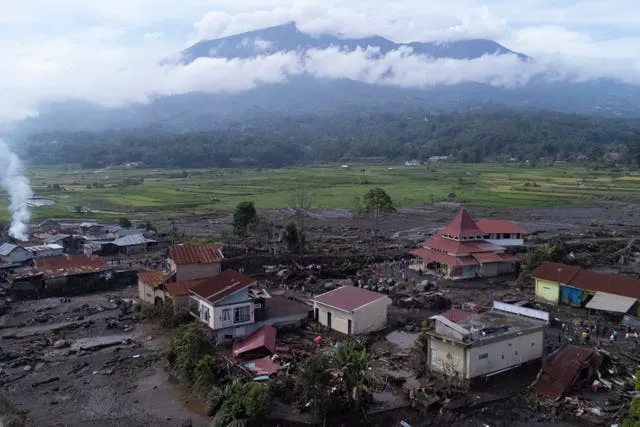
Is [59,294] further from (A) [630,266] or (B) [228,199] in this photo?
(B) [228,199]

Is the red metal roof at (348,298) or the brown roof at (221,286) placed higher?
the brown roof at (221,286)

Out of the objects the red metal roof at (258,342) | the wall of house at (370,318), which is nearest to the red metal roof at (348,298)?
the wall of house at (370,318)

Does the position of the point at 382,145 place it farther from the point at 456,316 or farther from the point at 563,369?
the point at 563,369

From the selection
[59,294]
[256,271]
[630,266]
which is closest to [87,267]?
[59,294]

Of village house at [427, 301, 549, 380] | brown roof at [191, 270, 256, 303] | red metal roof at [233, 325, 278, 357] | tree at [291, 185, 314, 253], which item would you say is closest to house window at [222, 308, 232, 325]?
brown roof at [191, 270, 256, 303]

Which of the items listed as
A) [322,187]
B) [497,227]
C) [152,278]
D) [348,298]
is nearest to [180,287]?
[152,278]

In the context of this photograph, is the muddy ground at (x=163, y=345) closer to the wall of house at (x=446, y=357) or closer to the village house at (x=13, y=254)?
the wall of house at (x=446, y=357)
